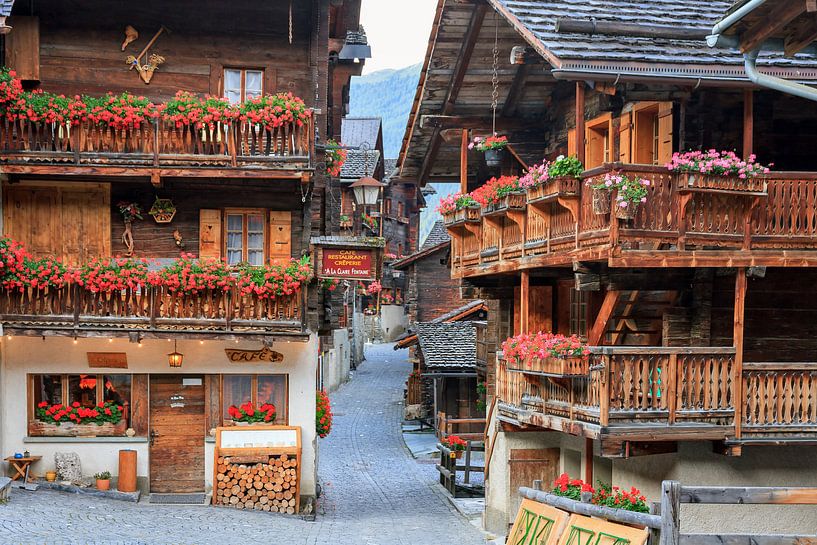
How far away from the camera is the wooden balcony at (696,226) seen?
43.8ft

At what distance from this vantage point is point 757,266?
13.8 m

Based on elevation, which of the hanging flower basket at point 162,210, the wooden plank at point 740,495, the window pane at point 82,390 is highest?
the hanging flower basket at point 162,210

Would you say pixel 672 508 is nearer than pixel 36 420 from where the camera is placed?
Yes

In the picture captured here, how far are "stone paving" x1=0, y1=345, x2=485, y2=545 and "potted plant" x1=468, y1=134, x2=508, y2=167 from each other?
6803 mm

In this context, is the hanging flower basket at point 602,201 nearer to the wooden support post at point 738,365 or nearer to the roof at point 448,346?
the wooden support post at point 738,365

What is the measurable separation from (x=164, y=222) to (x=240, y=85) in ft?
10.2

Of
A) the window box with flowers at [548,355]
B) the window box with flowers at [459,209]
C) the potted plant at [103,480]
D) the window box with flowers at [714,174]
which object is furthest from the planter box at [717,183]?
the potted plant at [103,480]

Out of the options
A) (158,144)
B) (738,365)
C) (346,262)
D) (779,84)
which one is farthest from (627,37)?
(158,144)

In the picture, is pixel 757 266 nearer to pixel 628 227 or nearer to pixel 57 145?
pixel 628 227

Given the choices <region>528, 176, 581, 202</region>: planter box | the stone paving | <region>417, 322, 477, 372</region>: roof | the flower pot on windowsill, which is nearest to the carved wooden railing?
the stone paving

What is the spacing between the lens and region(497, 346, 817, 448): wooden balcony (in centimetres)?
1348

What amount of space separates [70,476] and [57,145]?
6094 mm

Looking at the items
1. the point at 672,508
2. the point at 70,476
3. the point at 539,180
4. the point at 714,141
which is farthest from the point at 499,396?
the point at 70,476

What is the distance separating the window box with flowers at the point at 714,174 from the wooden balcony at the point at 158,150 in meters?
8.46
